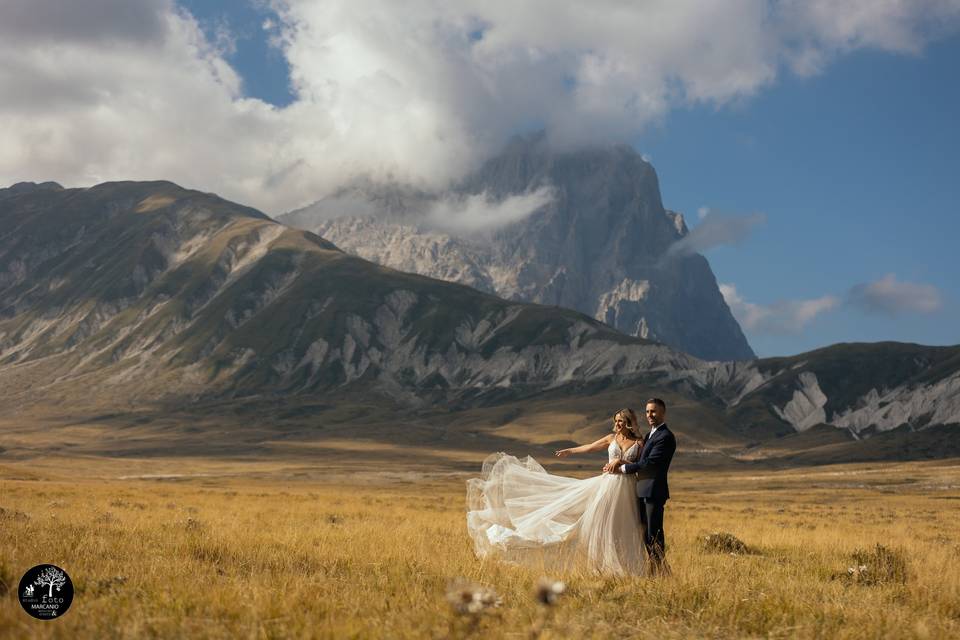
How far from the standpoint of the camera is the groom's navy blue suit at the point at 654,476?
1251 centimetres

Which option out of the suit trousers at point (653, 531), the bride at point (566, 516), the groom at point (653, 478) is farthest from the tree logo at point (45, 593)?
the suit trousers at point (653, 531)

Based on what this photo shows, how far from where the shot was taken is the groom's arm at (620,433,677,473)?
1249 centimetres

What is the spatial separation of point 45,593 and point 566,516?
306 inches

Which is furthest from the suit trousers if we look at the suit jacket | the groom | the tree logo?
the tree logo

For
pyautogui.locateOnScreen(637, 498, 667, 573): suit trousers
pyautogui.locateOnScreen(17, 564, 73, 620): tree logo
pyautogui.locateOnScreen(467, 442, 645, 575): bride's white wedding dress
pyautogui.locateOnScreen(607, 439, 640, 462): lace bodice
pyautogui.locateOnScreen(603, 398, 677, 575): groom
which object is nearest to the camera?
pyautogui.locateOnScreen(17, 564, 73, 620): tree logo

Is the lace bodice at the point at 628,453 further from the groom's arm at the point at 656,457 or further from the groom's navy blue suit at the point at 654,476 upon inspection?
the groom's arm at the point at 656,457

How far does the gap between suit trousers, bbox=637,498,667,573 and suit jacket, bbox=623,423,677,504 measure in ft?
0.42

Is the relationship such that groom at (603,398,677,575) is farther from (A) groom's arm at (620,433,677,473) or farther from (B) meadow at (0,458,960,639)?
(B) meadow at (0,458,960,639)

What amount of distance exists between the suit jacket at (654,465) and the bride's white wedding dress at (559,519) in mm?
276

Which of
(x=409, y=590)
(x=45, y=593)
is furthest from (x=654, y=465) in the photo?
(x=45, y=593)

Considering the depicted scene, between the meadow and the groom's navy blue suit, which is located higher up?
the groom's navy blue suit

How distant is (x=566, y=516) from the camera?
13.5 m

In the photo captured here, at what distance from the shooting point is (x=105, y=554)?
1166cm

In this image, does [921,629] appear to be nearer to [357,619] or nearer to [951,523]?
[357,619]
